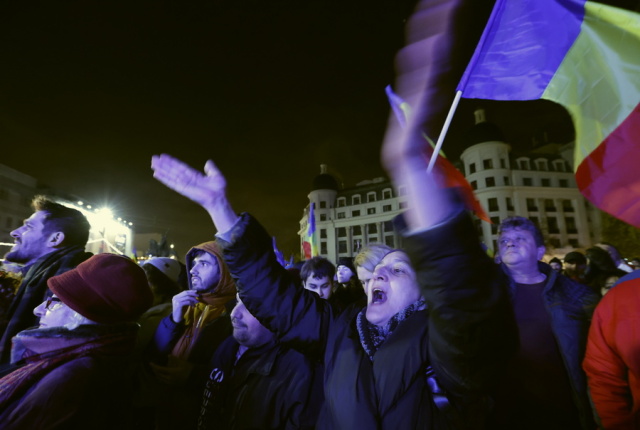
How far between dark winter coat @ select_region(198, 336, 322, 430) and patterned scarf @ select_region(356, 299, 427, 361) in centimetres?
71

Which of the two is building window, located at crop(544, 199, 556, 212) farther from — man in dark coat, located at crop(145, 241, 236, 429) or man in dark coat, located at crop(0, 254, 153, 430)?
man in dark coat, located at crop(0, 254, 153, 430)

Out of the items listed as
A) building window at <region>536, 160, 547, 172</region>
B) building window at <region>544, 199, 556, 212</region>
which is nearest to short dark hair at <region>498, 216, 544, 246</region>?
building window at <region>544, 199, 556, 212</region>

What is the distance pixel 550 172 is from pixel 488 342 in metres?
53.4

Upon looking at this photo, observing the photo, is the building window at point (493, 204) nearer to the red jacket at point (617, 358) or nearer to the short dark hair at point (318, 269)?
the short dark hair at point (318, 269)

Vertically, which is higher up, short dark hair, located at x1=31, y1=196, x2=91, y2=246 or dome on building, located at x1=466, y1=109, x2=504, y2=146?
dome on building, located at x1=466, y1=109, x2=504, y2=146

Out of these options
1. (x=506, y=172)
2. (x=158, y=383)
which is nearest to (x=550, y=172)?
(x=506, y=172)

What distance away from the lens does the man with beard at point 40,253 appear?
299 centimetres

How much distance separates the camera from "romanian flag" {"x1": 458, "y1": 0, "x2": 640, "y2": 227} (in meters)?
2.50

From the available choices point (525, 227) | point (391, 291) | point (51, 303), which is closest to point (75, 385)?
point (51, 303)

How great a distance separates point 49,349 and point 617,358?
3627 mm

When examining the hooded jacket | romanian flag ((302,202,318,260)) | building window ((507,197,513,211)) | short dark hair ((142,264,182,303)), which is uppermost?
building window ((507,197,513,211))

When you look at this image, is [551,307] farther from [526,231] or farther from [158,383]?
[158,383]

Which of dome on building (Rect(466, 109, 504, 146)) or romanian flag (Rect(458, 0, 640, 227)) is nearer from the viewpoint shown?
romanian flag (Rect(458, 0, 640, 227))

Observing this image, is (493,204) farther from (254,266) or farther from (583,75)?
(254,266)
